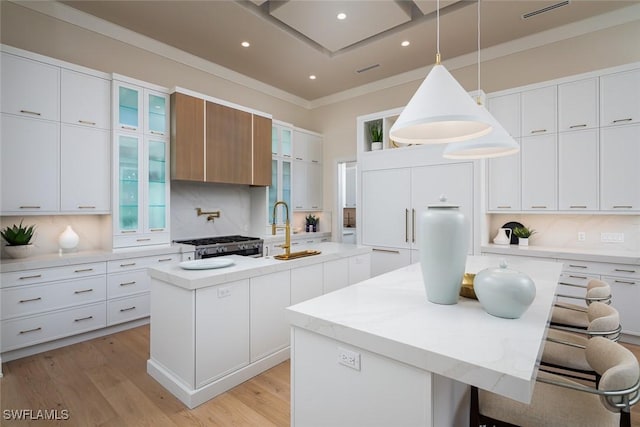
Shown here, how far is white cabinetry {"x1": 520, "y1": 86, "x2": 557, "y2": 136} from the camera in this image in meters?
3.47

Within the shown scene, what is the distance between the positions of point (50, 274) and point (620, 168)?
5.62 metres

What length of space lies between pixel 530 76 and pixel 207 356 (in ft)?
15.6

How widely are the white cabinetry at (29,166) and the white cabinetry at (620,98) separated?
18.0ft

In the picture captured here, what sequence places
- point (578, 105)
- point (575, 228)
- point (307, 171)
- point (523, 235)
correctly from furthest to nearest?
point (307, 171)
point (523, 235)
point (575, 228)
point (578, 105)

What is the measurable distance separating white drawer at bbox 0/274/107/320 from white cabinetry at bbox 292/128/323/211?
3.07m

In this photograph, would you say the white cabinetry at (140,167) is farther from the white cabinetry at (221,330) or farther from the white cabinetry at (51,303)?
the white cabinetry at (221,330)

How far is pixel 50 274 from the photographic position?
2840mm

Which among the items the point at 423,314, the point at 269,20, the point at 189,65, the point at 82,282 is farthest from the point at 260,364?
the point at 189,65

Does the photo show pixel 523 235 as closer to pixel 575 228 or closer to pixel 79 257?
pixel 575 228

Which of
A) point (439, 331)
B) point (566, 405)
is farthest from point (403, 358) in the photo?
point (566, 405)

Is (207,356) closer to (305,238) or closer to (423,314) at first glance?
(423,314)

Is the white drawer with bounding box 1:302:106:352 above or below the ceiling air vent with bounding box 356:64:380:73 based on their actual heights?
below

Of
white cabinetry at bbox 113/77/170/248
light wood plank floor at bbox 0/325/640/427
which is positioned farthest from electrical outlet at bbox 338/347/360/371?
white cabinetry at bbox 113/77/170/248

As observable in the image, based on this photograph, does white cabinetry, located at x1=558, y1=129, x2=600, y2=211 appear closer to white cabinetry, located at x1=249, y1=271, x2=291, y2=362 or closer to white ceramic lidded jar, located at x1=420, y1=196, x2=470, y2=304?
white ceramic lidded jar, located at x1=420, y1=196, x2=470, y2=304
